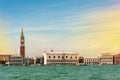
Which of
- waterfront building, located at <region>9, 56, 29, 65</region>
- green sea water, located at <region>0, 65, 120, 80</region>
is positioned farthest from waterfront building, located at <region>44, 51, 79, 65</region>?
green sea water, located at <region>0, 65, 120, 80</region>

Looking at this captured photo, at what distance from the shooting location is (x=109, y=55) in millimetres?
168500

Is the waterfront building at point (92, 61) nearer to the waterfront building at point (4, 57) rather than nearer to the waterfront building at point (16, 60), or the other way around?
the waterfront building at point (16, 60)

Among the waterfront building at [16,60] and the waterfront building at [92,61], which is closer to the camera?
the waterfront building at [16,60]

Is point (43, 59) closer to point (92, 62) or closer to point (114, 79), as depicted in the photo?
point (92, 62)

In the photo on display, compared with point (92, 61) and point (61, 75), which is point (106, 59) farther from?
point (61, 75)

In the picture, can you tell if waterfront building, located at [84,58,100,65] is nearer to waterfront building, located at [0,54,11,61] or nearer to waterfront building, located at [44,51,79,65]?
waterfront building, located at [44,51,79,65]

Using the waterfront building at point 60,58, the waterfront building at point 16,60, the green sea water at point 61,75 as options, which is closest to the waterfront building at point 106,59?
the waterfront building at point 60,58

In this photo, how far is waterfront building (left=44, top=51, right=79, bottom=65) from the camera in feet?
500

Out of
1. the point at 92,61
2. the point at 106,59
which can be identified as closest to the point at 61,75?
the point at 106,59

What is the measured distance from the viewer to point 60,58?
153000 mm

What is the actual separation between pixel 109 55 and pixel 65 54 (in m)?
23.8

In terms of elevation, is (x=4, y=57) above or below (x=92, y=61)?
above

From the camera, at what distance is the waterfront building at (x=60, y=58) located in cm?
15250

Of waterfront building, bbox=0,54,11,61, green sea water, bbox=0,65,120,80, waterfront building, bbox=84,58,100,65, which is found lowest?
green sea water, bbox=0,65,120,80
